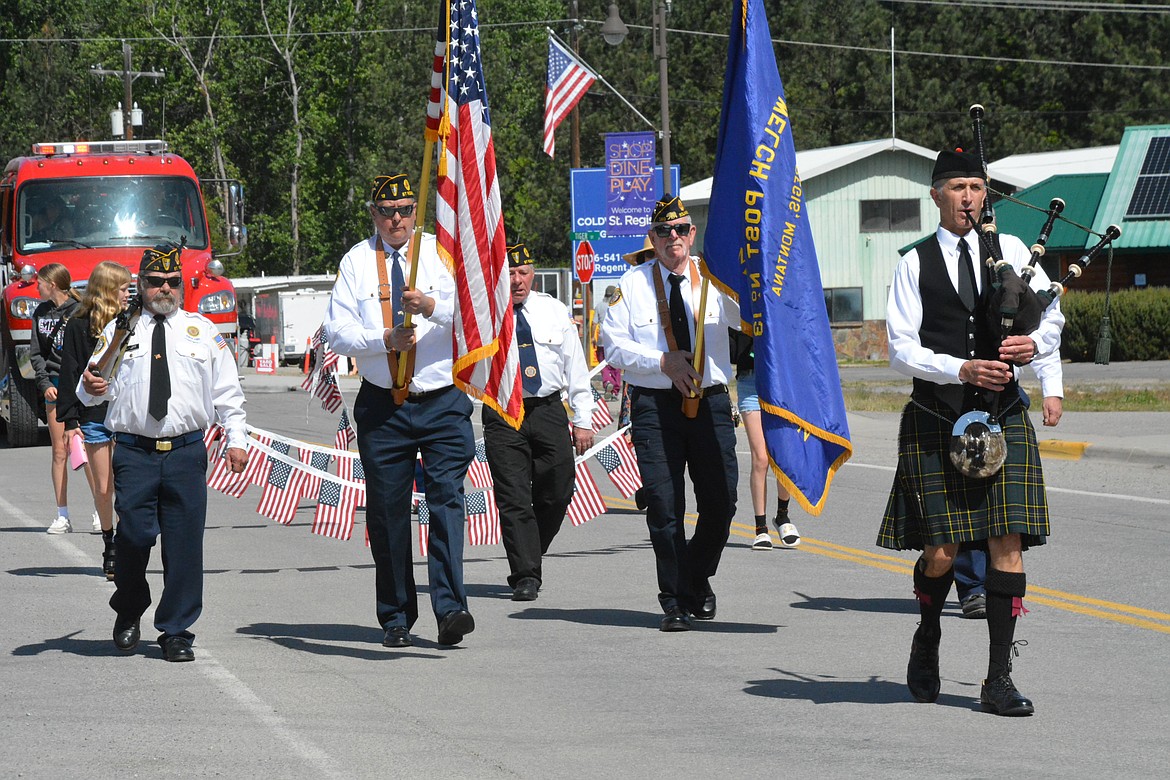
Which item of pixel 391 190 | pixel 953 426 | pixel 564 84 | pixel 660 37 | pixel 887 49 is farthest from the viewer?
pixel 887 49

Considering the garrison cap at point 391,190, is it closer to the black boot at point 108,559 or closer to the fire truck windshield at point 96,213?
the black boot at point 108,559

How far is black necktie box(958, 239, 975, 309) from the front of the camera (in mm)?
6523

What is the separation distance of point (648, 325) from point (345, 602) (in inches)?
102

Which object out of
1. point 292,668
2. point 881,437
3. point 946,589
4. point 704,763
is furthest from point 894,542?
point 881,437

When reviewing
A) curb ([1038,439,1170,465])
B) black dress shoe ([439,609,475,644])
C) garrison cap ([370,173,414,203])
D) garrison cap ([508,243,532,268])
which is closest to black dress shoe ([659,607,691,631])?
black dress shoe ([439,609,475,644])

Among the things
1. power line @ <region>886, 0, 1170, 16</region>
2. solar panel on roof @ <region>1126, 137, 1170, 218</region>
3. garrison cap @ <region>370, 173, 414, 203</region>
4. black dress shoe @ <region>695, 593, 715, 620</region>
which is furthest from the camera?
power line @ <region>886, 0, 1170, 16</region>

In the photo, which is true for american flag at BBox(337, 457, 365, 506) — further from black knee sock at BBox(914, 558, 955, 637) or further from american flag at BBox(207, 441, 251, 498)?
black knee sock at BBox(914, 558, 955, 637)

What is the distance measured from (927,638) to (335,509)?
6153 millimetres

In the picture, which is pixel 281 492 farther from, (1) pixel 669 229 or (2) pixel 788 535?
Result: (1) pixel 669 229

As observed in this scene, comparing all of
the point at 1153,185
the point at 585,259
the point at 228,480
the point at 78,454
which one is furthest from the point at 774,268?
the point at 1153,185

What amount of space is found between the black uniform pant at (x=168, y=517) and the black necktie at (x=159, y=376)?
9.7 inches

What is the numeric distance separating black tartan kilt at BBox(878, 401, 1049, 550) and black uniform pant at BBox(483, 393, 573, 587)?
3535mm

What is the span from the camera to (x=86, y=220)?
70.0 ft

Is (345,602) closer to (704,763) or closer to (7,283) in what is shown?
(704,763)
